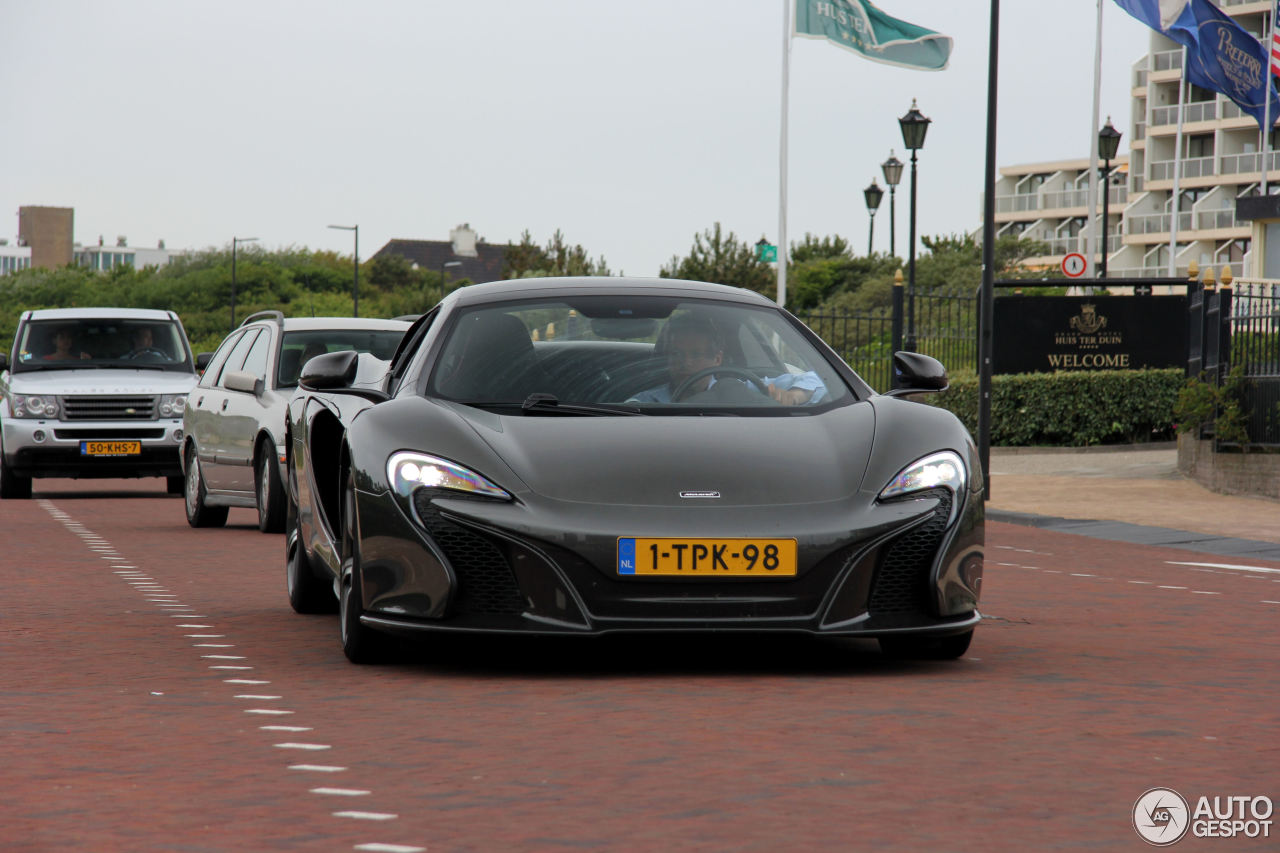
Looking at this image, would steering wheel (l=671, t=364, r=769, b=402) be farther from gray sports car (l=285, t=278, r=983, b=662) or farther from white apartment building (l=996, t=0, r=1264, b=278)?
white apartment building (l=996, t=0, r=1264, b=278)

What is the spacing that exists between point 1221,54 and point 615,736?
3942 centimetres

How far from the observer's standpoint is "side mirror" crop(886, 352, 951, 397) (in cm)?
721

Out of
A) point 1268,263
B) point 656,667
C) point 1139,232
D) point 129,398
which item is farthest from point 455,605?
point 1139,232

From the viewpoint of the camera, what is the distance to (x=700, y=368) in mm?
7125

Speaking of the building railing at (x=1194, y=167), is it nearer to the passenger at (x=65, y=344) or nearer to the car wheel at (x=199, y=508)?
the passenger at (x=65, y=344)

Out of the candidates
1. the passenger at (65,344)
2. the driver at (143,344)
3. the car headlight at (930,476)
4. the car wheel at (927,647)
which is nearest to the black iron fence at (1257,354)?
the driver at (143,344)

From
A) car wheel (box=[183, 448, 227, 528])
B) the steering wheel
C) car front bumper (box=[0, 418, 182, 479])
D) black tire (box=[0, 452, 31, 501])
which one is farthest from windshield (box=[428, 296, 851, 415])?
black tire (box=[0, 452, 31, 501])

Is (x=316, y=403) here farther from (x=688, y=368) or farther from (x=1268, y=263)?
(x=1268, y=263)

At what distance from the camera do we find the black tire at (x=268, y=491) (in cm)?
1326

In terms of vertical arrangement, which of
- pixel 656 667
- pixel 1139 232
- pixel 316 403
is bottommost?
pixel 656 667

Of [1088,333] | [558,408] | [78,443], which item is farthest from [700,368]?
[1088,333]

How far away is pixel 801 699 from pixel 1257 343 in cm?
1598

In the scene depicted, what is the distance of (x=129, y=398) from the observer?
1975 centimetres

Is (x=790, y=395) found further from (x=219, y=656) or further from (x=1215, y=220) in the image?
(x=1215, y=220)
